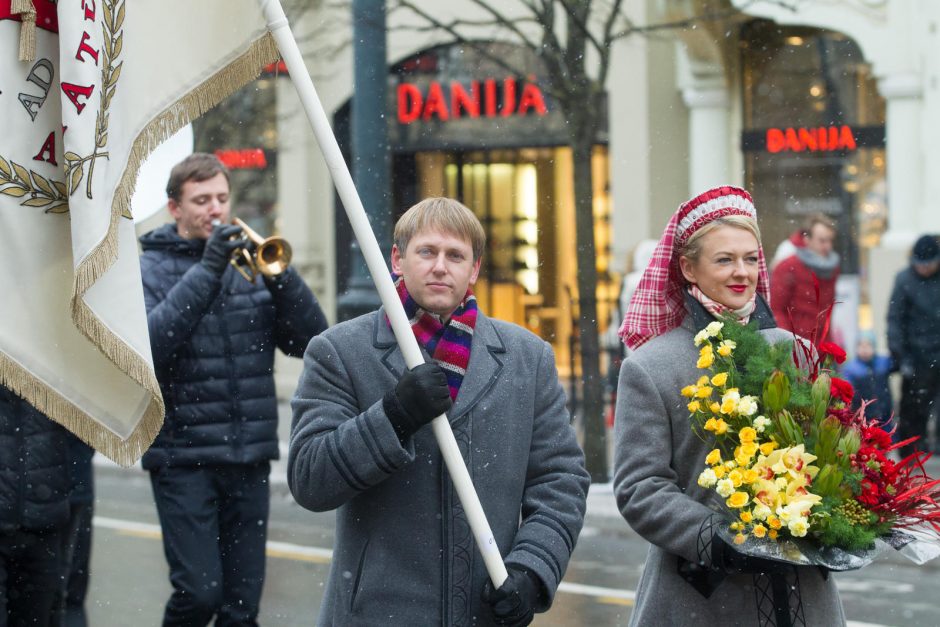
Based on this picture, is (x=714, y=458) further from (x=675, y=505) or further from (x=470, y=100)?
(x=470, y=100)

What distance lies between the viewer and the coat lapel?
3461 millimetres

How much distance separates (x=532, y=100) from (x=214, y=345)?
11.1 meters

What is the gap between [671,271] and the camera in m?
3.73

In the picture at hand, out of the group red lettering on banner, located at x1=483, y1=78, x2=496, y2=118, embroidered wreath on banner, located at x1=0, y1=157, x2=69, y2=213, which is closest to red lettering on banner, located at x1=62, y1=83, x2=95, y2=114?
embroidered wreath on banner, located at x1=0, y1=157, x2=69, y2=213

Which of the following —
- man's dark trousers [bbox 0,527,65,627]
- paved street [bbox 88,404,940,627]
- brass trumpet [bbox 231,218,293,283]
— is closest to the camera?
man's dark trousers [bbox 0,527,65,627]

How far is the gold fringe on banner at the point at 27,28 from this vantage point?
3324 mm

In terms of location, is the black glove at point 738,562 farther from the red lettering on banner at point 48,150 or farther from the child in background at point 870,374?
the child in background at point 870,374

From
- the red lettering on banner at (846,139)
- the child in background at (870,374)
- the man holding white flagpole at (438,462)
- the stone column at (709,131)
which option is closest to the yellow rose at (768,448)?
the man holding white flagpole at (438,462)

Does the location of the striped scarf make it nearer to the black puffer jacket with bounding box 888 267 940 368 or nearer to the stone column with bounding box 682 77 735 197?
the black puffer jacket with bounding box 888 267 940 368

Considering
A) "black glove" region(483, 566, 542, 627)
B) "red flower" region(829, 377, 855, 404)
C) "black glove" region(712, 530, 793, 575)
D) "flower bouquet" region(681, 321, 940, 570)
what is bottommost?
"black glove" region(483, 566, 542, 627)

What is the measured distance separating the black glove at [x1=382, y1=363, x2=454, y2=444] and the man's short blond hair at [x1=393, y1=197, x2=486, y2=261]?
392mm

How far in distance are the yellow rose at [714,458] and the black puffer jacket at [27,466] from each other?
2.18 metres

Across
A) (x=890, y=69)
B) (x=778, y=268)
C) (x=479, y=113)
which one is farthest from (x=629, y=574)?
(x=479, y=113)

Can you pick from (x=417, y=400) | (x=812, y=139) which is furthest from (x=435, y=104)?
(x=417, y=400)
